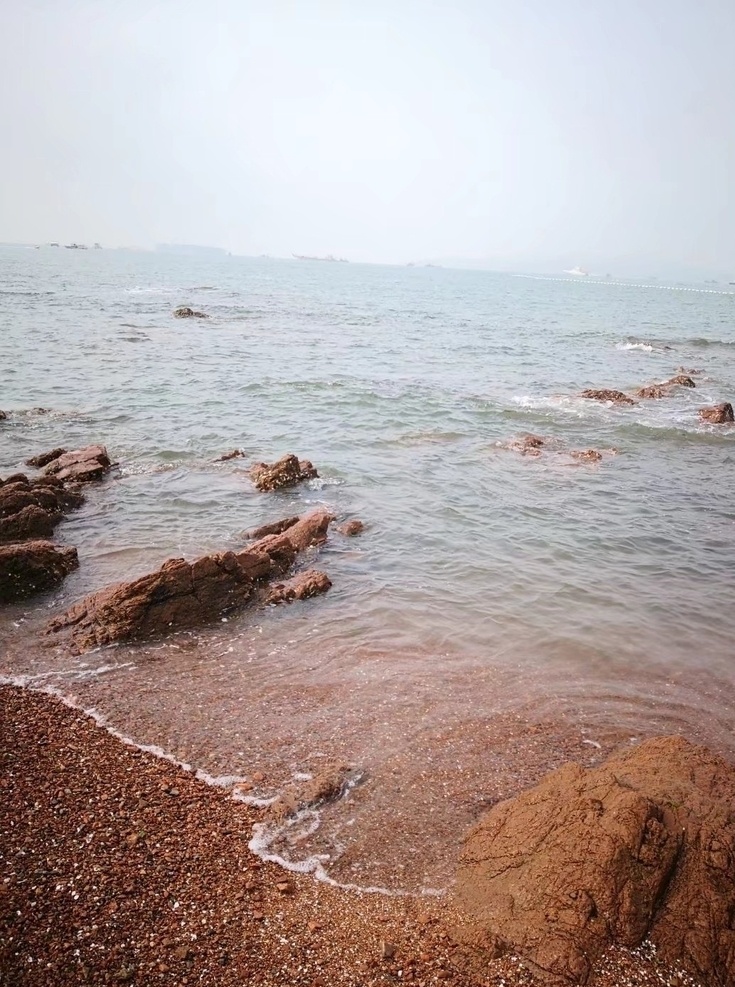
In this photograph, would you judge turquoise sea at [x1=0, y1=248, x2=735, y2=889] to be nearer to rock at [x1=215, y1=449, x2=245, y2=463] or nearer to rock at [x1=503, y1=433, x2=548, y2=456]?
rock at [x1=215, y1=449, x2=245, y2=463]

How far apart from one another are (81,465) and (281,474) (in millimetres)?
→ 6126

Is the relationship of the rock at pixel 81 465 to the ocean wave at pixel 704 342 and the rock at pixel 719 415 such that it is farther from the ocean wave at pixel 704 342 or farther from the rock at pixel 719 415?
the ocean wave at pixel 704 342

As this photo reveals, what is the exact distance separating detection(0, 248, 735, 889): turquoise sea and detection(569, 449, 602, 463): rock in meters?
0.43

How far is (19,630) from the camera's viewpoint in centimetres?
1058

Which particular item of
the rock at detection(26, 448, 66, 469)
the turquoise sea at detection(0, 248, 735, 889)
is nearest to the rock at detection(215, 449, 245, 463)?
the turquoise sea at detection(0, 248, 735, 889)

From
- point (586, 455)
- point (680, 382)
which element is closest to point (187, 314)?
point (680, 382)

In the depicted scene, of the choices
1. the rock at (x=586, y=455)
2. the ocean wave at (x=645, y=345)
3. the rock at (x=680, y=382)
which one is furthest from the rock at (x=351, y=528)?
the ocean wave at (x=645, y=345)

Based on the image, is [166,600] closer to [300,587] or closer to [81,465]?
[300,587]

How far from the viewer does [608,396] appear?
31.8 m

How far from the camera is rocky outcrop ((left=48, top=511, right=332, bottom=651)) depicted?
34.7ft

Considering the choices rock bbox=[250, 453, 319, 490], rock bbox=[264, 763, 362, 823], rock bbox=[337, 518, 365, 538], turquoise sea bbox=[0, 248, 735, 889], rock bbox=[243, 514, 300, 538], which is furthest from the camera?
rock bbox=[250, 453, 319, 490]

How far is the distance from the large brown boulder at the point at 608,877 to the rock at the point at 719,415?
83.8ft

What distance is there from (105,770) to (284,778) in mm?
2246

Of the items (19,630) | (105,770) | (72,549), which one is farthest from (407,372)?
(105,770)
